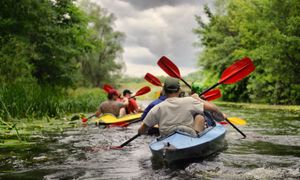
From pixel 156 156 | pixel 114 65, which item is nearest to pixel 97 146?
pixel 156 156

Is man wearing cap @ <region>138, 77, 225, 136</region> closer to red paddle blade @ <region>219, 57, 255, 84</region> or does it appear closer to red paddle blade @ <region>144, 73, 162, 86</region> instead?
red paddle blade @ <region>219, 57, 255, 84</region>

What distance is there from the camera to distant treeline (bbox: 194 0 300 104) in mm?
23641

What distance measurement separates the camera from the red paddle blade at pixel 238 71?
821cm

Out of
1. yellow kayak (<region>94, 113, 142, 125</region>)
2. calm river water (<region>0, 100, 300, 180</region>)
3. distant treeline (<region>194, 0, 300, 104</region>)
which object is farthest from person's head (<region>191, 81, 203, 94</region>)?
distant treeline (<region>194, 0, 300, 104</region>)

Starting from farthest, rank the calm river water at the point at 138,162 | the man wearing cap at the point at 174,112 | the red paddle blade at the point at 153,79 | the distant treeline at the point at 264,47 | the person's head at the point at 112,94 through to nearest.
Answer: the distant treeline at the point at 264,47
the person's head at the point at 112,94
the red paddle blade at the point at 153,79
the man wearing cap at the point at 174,112
the calm river water at the point at 138,162

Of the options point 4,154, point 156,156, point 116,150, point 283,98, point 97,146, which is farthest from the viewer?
point 283,98

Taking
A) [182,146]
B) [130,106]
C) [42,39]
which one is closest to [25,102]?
[130,106]

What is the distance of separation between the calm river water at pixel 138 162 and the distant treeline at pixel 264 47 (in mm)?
15408

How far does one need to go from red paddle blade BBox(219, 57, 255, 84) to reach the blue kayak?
7.21ft

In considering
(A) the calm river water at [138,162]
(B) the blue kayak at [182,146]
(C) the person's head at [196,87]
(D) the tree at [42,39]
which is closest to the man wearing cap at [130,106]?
(A) the calm river water at [138,162]

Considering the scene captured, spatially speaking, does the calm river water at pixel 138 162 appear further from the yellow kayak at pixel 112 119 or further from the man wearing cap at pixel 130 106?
the man wearing cap at pixel 130 106

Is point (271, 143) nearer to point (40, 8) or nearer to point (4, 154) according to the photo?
point (4, 154)

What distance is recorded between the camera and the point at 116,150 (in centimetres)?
771

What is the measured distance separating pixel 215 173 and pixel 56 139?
4.73 m
